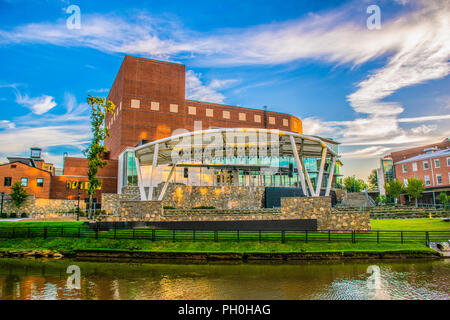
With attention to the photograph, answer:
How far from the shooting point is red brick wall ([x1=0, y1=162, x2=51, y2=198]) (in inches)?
1889

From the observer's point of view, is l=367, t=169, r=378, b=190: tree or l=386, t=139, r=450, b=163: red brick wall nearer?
l=386, t=139, r=450, b=163: red brick wall

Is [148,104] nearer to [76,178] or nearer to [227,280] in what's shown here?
[76,178]

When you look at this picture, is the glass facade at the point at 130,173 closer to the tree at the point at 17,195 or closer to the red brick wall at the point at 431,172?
the tree at the point at 17,195

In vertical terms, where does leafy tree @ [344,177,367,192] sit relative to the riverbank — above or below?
above

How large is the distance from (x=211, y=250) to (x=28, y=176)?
41690mm

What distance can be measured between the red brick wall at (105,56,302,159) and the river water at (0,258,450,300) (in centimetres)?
4351

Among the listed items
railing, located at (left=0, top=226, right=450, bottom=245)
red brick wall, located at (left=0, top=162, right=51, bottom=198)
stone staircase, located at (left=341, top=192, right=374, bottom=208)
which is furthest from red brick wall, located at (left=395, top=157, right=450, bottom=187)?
red brick wall, located at (left=0, top=162, right=51, bottom=198)

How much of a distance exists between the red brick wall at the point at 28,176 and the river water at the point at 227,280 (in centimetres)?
3457

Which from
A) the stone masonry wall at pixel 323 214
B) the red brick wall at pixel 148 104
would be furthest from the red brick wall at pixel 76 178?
the stone masonry wall at pixel 323 214

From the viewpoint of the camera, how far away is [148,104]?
62.6m

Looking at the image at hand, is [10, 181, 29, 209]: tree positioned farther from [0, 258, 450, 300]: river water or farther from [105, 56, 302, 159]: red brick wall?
[0, 258, 450, 300]: river water
